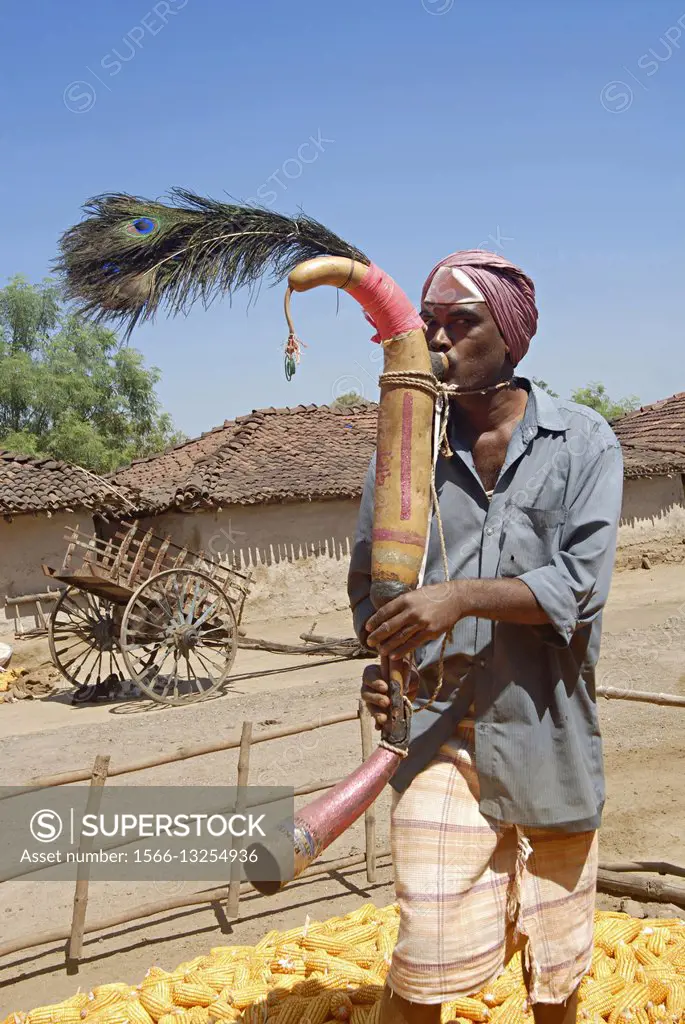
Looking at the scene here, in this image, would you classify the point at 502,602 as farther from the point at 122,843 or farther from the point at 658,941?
the point at 122,843

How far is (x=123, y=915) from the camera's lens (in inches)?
170

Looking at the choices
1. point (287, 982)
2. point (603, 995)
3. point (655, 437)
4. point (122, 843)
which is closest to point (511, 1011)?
point (603, 995)

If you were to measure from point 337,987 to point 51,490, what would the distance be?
12667 mm

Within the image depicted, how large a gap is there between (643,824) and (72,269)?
15.2 feet

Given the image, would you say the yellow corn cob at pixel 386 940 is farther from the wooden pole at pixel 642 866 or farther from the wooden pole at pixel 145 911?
the wooden pole at pixel 642 866

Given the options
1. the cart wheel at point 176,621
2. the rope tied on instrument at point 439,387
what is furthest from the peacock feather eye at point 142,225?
the cart wheel at point 176,621

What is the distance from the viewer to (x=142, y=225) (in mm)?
2645

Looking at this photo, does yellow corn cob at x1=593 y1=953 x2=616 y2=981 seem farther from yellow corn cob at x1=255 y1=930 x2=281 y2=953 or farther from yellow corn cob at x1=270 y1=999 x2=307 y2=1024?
yellow corn cob at x1=255 y1=930 x2=281 y2=953

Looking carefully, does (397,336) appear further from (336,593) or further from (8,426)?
(8,426)

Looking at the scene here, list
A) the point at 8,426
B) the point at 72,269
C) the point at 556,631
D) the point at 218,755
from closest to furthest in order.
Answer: the point at 556,631
the point at 72,269
the point at 218,755
the point at 8,426

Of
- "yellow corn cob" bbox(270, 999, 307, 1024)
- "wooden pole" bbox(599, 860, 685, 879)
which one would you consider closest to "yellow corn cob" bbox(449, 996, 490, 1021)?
"yellow corn cob" bbox(270, 999, 307, 1024)

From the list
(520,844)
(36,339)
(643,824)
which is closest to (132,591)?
(643,824)

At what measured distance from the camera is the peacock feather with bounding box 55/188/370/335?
2514 mm

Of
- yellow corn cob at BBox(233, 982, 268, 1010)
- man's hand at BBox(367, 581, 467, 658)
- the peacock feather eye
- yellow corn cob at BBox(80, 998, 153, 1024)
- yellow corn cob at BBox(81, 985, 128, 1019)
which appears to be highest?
the peacock feather eye
